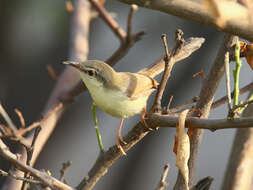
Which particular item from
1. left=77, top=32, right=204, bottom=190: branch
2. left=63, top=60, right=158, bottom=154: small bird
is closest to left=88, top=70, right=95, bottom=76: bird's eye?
left=63, top=60, right=158, bottom=154: small bird

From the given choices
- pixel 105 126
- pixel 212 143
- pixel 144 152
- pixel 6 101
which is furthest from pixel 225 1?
pixel 212 143

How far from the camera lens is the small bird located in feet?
6.26

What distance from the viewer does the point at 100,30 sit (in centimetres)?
569

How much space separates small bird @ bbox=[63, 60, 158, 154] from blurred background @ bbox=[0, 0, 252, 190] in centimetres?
244

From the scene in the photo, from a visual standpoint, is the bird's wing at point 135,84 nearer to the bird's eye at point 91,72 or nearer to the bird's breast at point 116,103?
the bird's breast at point 116,103

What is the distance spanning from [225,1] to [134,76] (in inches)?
42.6

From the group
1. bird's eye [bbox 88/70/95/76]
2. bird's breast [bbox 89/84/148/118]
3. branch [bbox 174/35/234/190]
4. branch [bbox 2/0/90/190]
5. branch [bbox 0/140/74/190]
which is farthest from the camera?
branch [bbox 2/0/90/190]

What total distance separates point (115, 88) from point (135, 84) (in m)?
0.11

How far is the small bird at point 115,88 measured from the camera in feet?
6.26

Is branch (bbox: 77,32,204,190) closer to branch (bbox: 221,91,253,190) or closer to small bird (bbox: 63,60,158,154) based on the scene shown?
small bird (bbox: 63,60,158,154)

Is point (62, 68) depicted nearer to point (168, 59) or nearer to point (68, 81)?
point (68, 81)

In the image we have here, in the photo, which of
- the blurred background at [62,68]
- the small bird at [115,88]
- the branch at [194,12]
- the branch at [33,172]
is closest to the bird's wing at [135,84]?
the small bird at [115,88]

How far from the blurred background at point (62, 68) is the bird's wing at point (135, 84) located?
2419 mm

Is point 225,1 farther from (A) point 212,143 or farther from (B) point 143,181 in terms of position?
(A) point 212,143
